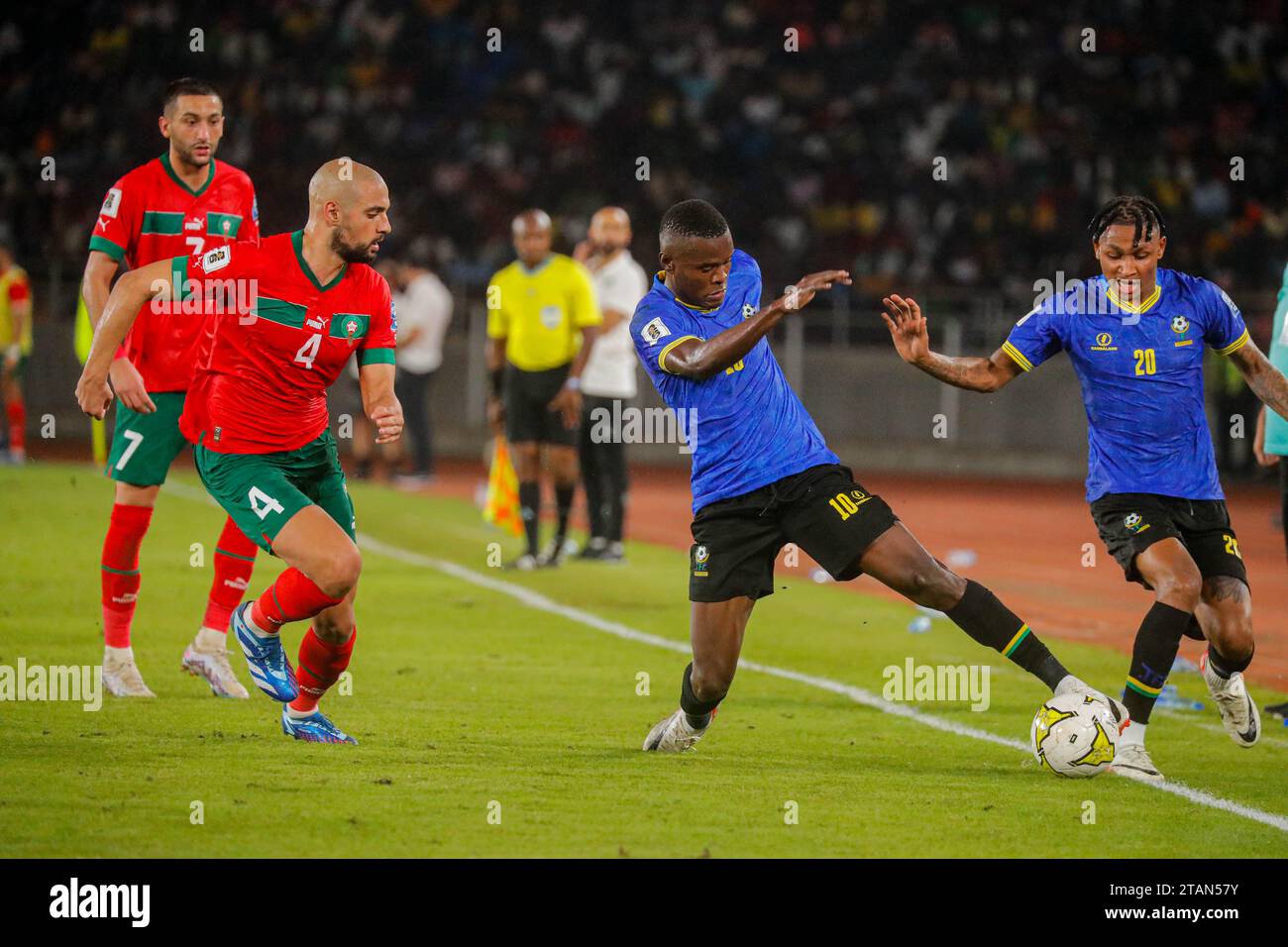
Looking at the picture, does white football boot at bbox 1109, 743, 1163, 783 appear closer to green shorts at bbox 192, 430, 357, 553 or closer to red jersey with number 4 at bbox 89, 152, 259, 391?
green shorts at bbox 192, 430, 357, 553

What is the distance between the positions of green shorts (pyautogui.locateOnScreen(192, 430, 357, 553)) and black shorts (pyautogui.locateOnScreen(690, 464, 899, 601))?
1.39 metres

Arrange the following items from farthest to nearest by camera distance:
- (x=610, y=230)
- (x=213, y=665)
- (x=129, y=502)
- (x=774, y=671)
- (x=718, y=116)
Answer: (x=718, y=116) → (x=610, y=230) → (x=774, y=671) → (x=129, y=502) → (x=213, y=665)

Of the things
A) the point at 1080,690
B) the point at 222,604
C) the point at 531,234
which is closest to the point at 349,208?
the point at 222,604

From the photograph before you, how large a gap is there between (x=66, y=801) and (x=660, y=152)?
2256cm

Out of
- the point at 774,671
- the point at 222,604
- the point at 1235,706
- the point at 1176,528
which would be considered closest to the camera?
the point at 1176,528

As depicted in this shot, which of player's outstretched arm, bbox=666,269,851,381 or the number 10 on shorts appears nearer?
player's outstretched arm, bbox=666,269,851,381

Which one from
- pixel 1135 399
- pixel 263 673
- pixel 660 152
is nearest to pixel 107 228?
pixel 263 673

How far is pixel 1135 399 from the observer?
291 inches

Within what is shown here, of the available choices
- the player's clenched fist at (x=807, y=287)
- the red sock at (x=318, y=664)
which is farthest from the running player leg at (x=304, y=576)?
the player's clenched fist at (x=807, y=287)

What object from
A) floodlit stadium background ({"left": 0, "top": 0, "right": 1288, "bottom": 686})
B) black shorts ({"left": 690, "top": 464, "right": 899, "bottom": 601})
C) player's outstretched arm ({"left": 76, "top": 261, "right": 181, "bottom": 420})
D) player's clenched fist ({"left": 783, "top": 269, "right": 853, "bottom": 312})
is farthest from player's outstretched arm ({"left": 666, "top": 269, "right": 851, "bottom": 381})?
floodlit stadium background ({"left": 0, "top": 0, "right": 1288, "bottom": 686})

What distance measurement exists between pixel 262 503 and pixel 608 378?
7430mm

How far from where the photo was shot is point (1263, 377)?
24.3 feet

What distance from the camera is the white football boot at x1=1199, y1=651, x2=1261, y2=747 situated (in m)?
7.46
